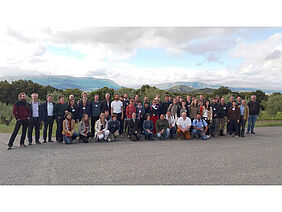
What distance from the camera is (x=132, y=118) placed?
29.5ft

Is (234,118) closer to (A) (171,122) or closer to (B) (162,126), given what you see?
(A) (171,122)

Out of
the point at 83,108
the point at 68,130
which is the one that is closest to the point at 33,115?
the point at 68,130

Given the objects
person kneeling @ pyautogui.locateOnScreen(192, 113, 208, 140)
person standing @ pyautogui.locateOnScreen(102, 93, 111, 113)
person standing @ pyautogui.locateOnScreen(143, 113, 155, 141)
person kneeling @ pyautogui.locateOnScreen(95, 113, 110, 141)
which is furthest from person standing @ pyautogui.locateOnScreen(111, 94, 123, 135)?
person kneeling @ pyautogui.locateOnScreen(192, 113, 208, 140)

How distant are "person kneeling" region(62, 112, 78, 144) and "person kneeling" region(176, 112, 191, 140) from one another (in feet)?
14.6

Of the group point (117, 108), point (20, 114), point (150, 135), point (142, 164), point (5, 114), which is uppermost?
point (117, 108)

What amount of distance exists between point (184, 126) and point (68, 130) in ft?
16.4

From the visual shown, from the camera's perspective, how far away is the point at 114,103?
364 inches

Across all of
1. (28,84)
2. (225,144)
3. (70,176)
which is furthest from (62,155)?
(28,84)

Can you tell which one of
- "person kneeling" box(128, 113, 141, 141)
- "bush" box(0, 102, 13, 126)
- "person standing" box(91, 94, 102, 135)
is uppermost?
"person standing" box(91, 94, 102, 135)

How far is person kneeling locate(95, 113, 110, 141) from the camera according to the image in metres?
A: 8.36

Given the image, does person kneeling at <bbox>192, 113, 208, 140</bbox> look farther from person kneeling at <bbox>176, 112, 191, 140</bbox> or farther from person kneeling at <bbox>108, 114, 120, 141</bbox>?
person kneeling at <bbox>108, 114, 120, 141</bbox>

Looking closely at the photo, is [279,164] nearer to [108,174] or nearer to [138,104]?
[108,174]

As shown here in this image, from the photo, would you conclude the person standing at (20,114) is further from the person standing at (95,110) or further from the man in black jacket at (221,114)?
the man in black jacket at (221,114)

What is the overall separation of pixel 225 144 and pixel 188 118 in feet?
6.40
